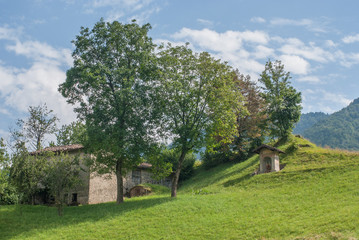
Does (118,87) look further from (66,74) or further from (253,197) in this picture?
(253,197)

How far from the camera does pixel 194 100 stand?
33.3 metres

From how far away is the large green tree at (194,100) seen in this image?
3216 centimetres

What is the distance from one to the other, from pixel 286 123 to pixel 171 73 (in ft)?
68.3

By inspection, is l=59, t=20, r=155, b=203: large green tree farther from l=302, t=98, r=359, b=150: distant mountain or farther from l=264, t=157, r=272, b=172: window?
l=302, t=98, r=359, b=150: distant mountain

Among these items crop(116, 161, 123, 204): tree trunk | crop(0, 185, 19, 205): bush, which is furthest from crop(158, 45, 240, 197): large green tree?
crop(0, 185, 19, 205): bush

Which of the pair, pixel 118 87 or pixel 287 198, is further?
pixel 118 87

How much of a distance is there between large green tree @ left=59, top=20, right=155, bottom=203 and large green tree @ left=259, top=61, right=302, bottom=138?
21.0m

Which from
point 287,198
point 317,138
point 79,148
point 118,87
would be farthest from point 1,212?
point 317,138

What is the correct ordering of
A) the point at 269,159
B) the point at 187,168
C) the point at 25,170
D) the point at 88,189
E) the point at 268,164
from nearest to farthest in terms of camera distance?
1. the point at 25,170
2. the point at 88,189
3. the point at 268,164
4. the point at 269,159
5. the point at 187,168

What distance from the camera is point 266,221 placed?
2098 centimetres

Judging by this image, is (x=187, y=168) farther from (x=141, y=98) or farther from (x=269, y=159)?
(x=141, y=98)

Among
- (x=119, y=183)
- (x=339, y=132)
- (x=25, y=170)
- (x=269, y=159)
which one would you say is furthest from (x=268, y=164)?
(x=339, y=132)

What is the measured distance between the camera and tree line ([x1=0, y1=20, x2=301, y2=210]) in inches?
1196

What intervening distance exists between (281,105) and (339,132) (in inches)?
4150
